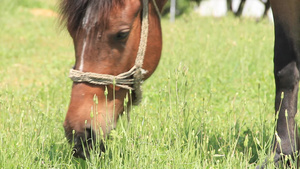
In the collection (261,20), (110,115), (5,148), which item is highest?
(261,20)

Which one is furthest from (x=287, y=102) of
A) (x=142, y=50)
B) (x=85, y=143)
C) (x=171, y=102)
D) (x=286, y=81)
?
(x=171, y=102)

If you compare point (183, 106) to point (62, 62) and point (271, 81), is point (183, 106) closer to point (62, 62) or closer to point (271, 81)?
point (271, 81)

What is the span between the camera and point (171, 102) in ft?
13.6

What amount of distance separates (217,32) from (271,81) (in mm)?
2630

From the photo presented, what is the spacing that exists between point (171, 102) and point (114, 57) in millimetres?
1797

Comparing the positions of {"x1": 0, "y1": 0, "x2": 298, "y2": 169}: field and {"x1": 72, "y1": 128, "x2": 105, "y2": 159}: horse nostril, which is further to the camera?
{"x1": 0, "y1": 0, "x2": 298, "y2": 169}: field

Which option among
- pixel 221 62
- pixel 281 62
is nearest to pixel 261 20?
pixel 221 62

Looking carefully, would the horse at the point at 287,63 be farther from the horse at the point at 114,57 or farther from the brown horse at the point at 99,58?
the brown horse at the point at 99,58

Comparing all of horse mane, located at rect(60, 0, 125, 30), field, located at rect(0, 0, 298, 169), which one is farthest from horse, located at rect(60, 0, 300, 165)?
field, located at rect(0, 0, 298, 169)

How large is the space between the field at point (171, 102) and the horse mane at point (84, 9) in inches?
7.7

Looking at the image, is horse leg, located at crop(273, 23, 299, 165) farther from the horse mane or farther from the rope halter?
the horse mane

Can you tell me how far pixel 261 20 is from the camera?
1036 cm

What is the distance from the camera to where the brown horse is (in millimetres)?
2307

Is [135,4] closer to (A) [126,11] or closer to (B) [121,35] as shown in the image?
(A) [126,11]
